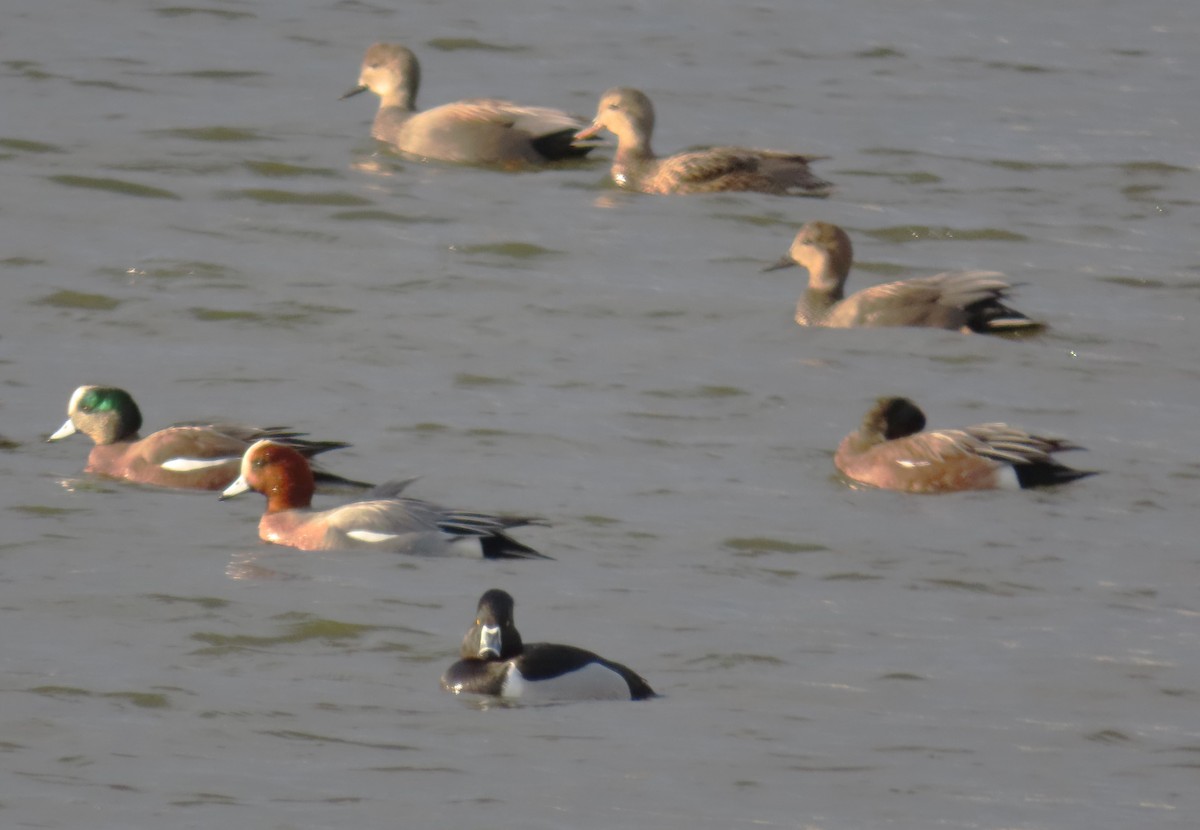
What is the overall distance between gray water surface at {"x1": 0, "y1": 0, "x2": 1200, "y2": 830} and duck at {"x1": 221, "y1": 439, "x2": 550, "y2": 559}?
0.10m

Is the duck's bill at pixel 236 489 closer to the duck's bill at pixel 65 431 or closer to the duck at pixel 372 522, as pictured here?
the duck at pixel 372 522

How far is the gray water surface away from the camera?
7141 mm

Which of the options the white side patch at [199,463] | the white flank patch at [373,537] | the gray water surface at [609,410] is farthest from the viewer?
the white side patch at [199,463]

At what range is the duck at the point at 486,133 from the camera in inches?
652

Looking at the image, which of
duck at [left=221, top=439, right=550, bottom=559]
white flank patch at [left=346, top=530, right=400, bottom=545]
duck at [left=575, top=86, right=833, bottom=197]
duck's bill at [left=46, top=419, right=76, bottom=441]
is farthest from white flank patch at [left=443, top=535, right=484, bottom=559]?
duck at [left=575, top=86, right=833, bottom=197]

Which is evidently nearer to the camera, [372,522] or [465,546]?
[465,546]

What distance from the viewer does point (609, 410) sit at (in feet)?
37.9

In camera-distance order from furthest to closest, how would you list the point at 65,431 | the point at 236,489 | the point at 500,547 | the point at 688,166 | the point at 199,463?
the point at 688,166
the point at 65,431
the point at 199,463
the point at 236,489
the point at 500,547

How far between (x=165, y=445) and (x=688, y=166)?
6010mm

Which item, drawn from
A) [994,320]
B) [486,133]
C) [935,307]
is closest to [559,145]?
[486,133]

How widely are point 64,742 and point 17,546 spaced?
2.17m

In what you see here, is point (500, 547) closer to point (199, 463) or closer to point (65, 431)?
point (199, 463)

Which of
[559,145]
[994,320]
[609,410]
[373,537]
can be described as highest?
[559,145]

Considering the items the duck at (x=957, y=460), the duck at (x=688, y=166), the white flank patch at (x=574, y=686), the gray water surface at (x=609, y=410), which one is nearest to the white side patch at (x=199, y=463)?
the gray water surface at (x=609, y=410)
